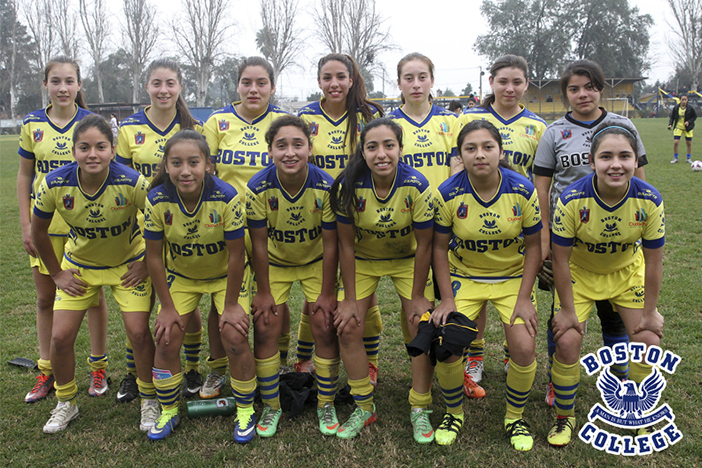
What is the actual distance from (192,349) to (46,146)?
1.75 m

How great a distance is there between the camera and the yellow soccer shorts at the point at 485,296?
3053 millimetres

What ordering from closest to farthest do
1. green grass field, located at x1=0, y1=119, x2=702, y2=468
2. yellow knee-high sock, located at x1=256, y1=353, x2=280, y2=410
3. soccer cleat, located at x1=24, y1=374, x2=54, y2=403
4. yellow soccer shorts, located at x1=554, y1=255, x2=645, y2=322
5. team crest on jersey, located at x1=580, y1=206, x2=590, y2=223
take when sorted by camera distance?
green grass field, located at x1=0, y1=119, x2=702, y2=468 → team crest on jersey, located at x1=580, y1=206, x2=590, y2=223 → yellow soccer shorts, located at x1=554, y1=255, x2=645, y2=322 → yellow knee-high sock, located at x1=256, y1=353, x2=280, y2=410 → soccer cleat, located at x1=24, y1=374, x2=54, y2=403

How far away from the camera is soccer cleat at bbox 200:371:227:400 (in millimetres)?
3566

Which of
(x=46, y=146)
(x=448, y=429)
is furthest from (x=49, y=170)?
(x=448, y=429)

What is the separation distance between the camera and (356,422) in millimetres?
3094

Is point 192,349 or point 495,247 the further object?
point 192,349

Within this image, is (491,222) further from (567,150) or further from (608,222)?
(567,150)

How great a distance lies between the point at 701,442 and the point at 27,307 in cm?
568

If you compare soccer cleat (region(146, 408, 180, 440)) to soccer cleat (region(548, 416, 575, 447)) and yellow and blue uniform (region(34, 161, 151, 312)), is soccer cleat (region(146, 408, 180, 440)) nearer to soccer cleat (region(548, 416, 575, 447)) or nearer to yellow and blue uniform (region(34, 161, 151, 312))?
yellow and blue uniform (region(34, 161, 151, 312))

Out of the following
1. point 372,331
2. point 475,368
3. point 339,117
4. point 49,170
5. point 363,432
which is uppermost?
A: point 339,117

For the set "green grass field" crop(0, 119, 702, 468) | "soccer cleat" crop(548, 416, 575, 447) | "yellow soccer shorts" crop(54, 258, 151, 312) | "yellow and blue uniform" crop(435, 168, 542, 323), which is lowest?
"green grass field" crop(0, 119, 702, 468)

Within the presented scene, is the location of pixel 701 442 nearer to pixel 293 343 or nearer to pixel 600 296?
pixel 600 296

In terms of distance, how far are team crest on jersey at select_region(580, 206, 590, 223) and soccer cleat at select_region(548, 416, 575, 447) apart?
115 cm

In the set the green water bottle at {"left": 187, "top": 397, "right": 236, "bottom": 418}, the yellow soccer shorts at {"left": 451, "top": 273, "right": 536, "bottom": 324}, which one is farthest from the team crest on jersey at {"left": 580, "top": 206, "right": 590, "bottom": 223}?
the green water bottle at {"left": 187, "top": 397, "right": 236, "bottom": 418}
